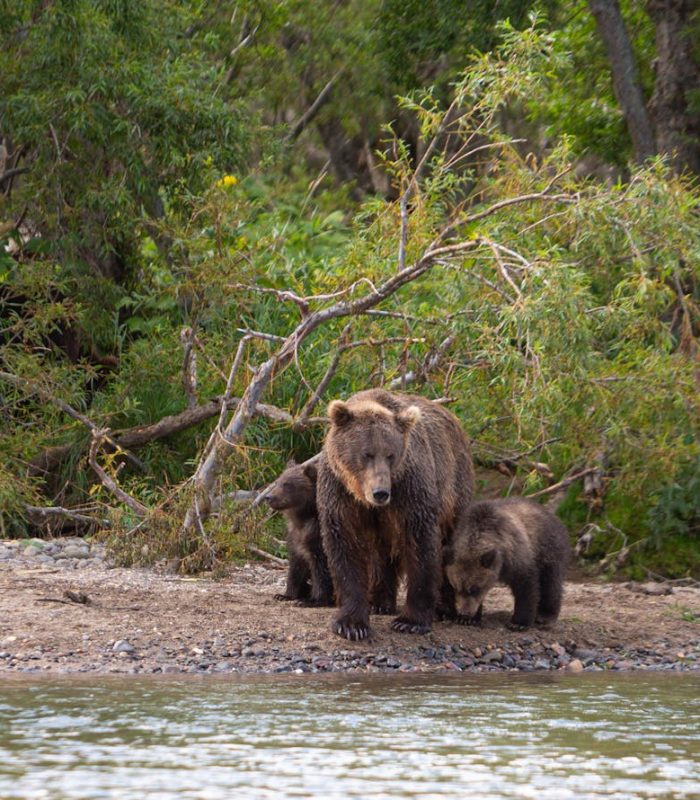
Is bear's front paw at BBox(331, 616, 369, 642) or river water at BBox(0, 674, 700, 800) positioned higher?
bear's front paw at BBox(331, 616, 369, 642)

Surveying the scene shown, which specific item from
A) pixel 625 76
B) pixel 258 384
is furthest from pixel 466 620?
pixel 625 76

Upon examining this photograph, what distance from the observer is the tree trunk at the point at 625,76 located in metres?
14.1

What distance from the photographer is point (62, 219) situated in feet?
45.3

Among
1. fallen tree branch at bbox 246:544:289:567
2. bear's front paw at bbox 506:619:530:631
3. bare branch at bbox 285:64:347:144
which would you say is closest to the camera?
bear's front paw at bbox 506:619:530:631

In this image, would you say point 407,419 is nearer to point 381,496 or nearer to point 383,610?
point 381,496

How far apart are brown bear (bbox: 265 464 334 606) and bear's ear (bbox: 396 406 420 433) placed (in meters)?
1.33

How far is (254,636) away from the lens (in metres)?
8.26

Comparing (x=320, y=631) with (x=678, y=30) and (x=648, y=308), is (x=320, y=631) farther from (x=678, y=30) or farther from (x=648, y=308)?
(x=678, y=30)

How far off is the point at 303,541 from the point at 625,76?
717 cm

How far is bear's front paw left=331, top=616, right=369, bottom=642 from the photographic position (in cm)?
809

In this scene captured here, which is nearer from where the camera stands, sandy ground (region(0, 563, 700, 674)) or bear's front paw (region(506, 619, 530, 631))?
sandy ground (region(0, 563, 700, 674))

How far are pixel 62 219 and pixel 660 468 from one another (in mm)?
6678

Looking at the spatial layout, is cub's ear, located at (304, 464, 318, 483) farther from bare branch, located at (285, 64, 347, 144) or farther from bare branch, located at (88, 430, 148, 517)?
bare branch, located at (285, 64, 347, 144)

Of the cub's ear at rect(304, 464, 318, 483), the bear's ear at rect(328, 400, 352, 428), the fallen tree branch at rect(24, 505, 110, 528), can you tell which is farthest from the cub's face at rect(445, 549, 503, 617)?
the fallen tree branch at rect(24, 505, 110, 528)
